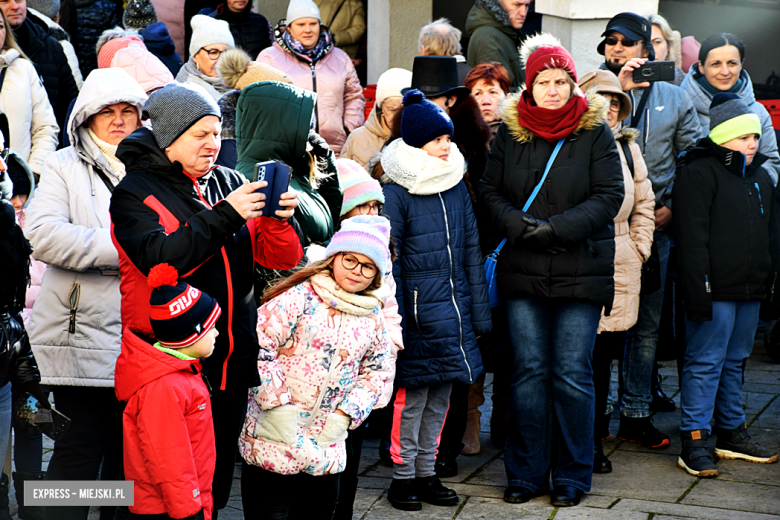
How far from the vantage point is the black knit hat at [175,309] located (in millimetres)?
3049

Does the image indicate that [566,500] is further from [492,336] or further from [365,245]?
[365,245]

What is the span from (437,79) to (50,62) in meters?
2.81

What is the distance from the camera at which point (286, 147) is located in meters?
3.74

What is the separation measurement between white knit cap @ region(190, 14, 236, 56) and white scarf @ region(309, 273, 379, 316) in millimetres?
3231

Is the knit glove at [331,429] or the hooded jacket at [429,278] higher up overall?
the hooded jacket at [429,278]

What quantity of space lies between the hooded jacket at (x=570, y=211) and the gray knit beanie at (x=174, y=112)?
1.96m

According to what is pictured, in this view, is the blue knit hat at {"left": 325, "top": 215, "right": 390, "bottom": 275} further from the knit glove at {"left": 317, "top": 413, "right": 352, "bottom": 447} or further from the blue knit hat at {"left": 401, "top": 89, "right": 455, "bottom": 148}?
the blue knit hat at {"left": 401, "top": 89, "right": 455, "bottom": 148}


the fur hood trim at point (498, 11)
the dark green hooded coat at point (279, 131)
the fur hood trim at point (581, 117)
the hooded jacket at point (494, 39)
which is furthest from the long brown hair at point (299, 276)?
the fur hood trim at point (498, 11)

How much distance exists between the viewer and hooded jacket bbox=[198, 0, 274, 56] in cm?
815

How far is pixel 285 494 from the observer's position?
3.81 meters

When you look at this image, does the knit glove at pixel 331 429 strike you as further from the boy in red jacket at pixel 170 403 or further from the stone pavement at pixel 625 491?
the stone pavement at pixel 625 491

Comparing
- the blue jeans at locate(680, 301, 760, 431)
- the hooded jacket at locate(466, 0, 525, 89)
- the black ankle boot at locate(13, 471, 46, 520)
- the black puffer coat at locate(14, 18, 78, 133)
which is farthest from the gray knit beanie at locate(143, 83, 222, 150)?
the hooded jacket at locate(466, 0, 525, 89)

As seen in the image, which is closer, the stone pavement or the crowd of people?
the crowd of people

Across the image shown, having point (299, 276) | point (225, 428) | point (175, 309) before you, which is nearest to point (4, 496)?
point (225, 428)
